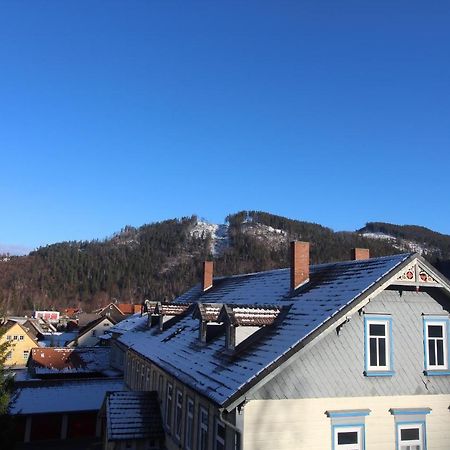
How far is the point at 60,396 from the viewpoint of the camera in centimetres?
3409

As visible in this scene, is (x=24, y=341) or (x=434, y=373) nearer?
(x=434, y=373)

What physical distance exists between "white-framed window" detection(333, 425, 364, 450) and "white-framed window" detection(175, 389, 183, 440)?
6.67 m

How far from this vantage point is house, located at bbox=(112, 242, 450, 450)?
14.3 meters

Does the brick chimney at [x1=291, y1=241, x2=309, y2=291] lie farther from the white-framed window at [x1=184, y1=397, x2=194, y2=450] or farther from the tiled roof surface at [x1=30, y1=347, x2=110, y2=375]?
the tiled roof surface at [x1=30, y1=347, x2=110, y2=375]

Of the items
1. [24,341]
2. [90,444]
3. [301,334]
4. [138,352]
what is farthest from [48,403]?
[24,341]

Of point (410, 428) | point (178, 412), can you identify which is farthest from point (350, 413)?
point (178, 412)

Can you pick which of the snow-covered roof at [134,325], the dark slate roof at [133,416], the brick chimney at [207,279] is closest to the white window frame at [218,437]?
the dark slate roof at [133,416]

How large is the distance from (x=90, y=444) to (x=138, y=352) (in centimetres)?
900

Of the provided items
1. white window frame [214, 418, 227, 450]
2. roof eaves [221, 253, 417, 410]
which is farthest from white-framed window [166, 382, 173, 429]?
roof eaves [221, 253, 417, 410]

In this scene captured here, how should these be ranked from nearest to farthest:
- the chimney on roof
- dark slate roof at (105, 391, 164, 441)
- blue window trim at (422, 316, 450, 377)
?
blue window trim at (422, 316, 450, 377) < dark slate roof at (105, 391, 164, 441) < the chimney on roof

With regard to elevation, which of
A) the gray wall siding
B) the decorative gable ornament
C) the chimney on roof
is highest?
the chimney on roof

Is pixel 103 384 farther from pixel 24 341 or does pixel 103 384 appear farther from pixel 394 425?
pixel 24 341

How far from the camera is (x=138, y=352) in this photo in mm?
27250

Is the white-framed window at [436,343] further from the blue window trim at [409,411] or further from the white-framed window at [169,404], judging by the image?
the white-framed window at [169,404]
